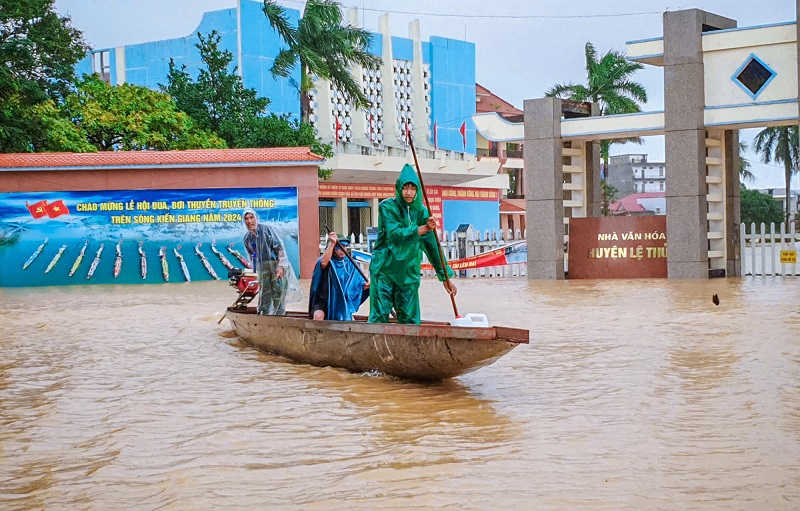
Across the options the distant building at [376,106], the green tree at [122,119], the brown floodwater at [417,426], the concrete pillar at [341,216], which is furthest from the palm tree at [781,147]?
the brown floodwater at [417,426]

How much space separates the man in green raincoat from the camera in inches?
363

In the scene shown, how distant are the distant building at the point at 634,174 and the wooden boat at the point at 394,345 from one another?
242 ft

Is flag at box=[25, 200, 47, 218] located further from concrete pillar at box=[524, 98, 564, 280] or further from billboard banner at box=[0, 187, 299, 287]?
concrete pillar at box=[524, 98, 564, 280]

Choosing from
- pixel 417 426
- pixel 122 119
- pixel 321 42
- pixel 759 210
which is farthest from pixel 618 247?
pixel 759 210

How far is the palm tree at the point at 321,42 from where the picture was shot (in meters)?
32.0

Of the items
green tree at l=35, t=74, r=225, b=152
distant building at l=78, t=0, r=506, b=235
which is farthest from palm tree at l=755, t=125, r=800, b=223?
green tree at l=35, t=74, r=225, b=152

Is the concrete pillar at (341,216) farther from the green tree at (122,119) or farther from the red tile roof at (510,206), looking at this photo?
the red tile roof at (510,206)

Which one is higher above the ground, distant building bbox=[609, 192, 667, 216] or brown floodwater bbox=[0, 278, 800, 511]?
distant building bbox=[609, 192, 667, 216]

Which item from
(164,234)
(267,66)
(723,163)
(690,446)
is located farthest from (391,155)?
(690,446)

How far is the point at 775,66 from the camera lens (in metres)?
20.2

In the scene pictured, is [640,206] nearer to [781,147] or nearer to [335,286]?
[781,147]

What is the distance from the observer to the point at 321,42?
32.5 m

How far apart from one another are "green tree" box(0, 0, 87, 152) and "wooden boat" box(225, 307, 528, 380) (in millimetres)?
16360

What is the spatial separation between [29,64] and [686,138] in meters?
18.6
